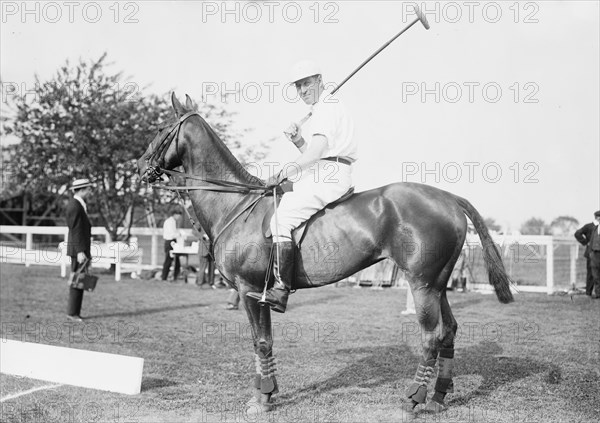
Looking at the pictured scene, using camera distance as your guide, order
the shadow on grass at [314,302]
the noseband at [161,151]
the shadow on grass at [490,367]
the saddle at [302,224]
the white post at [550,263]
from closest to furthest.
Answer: the saddle at [302,224], the noseband at [161,151], the shadow on grass at [490,367], the shadow on grass at [314,302], the white post at [550,263]

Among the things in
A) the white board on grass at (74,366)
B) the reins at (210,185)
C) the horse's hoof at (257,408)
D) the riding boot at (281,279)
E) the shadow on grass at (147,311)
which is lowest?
the shadow on grass at (147,311)

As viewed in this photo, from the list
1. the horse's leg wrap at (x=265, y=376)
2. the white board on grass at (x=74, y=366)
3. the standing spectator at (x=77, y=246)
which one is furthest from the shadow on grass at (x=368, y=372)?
the standing spectator at (x=77, y=246)

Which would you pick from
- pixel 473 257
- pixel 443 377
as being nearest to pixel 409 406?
pixel 443 377

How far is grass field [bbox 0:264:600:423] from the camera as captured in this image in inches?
238

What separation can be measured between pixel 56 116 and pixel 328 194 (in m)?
18.8

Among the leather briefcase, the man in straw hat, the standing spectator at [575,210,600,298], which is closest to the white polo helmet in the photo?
the man in straw hat

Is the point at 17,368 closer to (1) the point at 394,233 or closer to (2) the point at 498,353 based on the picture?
(1) the point at 394,233

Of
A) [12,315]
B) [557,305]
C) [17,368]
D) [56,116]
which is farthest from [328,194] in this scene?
[56,116]

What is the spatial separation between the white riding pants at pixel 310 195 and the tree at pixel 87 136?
1685cm

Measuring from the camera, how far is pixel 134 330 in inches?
428

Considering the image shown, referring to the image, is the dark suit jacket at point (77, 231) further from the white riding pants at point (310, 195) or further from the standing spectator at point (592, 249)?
the standing spectator at point (592, 249)

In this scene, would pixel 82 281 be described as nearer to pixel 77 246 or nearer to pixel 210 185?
pixel 77 246

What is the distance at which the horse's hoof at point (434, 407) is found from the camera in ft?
20.1

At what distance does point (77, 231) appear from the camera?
11.8m
